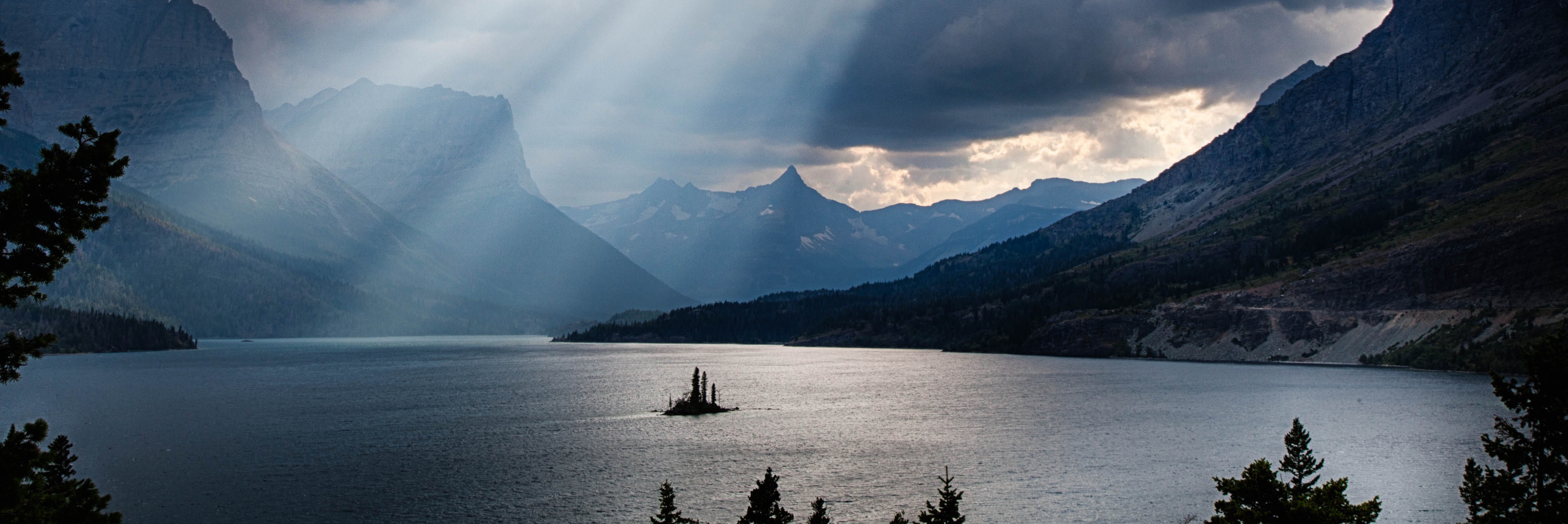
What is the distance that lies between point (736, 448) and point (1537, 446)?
77607 mm

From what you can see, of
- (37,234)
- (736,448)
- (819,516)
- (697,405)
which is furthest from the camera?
(697,405)

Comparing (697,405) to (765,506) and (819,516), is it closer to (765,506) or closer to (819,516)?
(765,506)

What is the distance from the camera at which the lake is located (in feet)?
236

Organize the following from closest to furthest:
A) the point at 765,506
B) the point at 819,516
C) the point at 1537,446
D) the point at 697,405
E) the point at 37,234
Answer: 1. the point at 37,234
2. the point at 1537,446
3. the point at 819,516
4. the point at 765,506
5. the point at 697,405

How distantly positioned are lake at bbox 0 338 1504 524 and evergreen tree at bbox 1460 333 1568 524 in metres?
33.1

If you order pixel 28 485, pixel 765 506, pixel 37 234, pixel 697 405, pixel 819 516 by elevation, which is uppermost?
Result: pixel 37 234

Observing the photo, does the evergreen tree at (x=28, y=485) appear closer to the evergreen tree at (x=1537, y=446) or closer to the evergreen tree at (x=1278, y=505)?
the evergreen tree at (x=1278, y=505)

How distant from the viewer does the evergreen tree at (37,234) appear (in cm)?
2502

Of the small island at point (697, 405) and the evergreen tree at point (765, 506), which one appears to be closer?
the evergreen tree at point (765, 506)

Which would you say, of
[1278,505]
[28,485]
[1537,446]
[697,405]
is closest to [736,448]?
[697,405]

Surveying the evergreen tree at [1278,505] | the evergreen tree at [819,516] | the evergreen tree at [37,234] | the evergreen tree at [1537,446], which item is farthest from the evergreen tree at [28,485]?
the evergreen tree at [1537,446]

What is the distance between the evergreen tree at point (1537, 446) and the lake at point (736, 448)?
1304 inches

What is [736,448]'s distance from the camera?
10231 cm

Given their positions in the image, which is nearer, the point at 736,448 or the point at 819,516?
the point at 819,516
